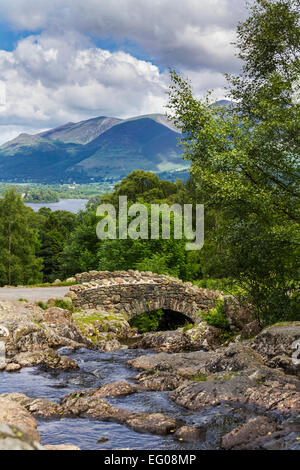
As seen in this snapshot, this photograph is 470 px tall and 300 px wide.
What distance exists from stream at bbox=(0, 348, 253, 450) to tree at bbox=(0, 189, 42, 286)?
114ft

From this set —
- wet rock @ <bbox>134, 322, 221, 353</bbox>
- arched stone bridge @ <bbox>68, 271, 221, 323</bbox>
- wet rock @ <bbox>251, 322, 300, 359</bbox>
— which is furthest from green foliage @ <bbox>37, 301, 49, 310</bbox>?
wet rock @ <bbox>251, 322, 300, 359</bbox>

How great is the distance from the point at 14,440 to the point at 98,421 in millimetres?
5494

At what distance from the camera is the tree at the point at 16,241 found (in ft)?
159

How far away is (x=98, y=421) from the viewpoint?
9.53 meters

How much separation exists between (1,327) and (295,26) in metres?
19.7

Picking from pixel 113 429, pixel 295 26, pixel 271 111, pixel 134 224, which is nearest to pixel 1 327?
pixel 113 429

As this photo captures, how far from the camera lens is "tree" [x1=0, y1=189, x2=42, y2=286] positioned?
159 ft

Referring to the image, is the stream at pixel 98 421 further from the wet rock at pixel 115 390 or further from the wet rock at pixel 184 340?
the wet rock at pixel 184 340

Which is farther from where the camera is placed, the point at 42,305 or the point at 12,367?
the point at 42,305

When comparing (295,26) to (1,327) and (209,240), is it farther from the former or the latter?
(1,327)

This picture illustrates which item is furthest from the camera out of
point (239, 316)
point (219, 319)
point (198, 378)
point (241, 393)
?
point (219, 319)

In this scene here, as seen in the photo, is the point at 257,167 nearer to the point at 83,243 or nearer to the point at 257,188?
the point at 257,188

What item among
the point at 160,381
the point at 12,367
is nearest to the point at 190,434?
the point at 160,381

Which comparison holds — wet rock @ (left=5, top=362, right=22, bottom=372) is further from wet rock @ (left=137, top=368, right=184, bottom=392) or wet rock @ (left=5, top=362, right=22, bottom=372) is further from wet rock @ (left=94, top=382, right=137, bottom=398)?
wet rock @ (left=137, top=368, right=184, bottom=392)
